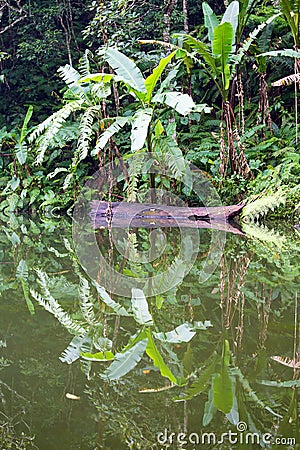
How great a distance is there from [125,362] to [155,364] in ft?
0.37

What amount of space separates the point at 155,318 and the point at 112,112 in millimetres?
8274

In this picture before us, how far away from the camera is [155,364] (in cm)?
186

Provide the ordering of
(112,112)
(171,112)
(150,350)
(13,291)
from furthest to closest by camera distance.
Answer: (112,112)
(171,112)
(13,291)
(150,350)

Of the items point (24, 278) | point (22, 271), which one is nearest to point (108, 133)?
point (22, 271)

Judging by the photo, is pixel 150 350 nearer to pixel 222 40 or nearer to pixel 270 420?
pixel 270 420

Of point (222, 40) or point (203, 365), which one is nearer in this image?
point (203, 365)

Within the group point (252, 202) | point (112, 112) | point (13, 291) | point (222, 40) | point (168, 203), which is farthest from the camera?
point (112, 112)

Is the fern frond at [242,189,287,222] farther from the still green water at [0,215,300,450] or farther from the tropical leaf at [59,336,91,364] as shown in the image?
the tropical leaf at [59,336,91,364]

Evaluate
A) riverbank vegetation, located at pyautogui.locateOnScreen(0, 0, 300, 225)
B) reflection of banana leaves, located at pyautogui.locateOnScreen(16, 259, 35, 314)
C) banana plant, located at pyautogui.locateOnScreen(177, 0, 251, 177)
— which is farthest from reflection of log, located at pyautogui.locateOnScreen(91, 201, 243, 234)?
reflection of banana leaves, located at pyautogui.locateOnScreen(16, 259, 35, 314)

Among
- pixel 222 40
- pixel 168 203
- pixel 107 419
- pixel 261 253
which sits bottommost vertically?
pixel 168 203

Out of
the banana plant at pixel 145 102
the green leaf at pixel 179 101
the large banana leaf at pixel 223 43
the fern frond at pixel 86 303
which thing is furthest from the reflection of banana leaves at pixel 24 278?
the large banana leaf at pixel 223 43

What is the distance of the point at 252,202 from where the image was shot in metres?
6.79

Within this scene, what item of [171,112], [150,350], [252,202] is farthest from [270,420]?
[171,112]

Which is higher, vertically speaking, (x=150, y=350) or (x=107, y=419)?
(x=107, y=419)
